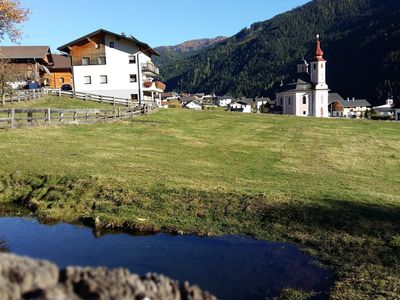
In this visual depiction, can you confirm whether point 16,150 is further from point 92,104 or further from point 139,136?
point 92,104

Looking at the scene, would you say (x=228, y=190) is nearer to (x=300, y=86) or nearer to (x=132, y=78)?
(x=132, y=78)

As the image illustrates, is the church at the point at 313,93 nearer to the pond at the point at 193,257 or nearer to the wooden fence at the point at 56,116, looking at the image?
the wooden fence at the point at 56,116

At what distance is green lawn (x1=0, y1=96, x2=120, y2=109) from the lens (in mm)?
48719

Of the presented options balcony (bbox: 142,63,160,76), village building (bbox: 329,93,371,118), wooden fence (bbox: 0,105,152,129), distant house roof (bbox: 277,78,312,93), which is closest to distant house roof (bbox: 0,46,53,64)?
balcony (bbox: 142,63,160,76)

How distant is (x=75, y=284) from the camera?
3.06 m

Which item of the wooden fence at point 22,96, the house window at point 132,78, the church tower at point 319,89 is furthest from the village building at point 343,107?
the wooden fence at point 22,96

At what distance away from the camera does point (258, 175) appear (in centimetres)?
2006

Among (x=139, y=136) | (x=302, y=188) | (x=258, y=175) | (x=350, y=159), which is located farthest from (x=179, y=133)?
(x=302, y=188)

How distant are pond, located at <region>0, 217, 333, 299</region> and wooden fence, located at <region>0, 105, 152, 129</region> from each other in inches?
767

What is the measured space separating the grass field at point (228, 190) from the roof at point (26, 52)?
143 feet

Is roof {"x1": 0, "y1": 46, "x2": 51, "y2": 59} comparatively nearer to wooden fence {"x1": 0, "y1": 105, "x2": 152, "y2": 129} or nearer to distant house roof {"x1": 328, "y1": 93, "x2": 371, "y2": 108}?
wooden fence {"x1": 0, "y1": 105, "x2": 152, "y2": 129}

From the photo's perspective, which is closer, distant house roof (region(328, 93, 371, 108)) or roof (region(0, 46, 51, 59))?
roof (region(0, 46, 51, 59))

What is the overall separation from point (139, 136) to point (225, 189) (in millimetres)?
17115

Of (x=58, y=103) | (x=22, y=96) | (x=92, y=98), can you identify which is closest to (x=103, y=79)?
(x=92, y=98)
